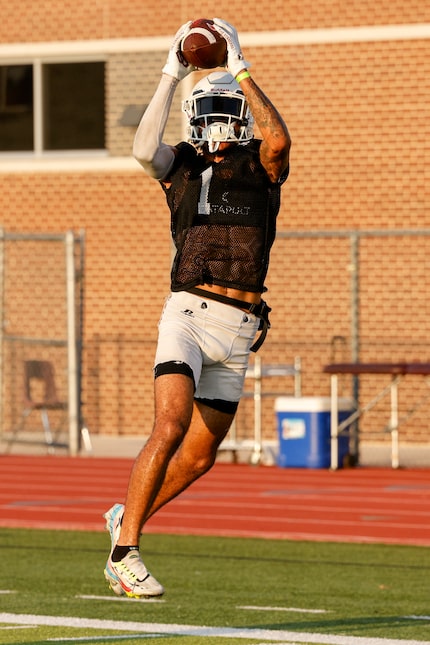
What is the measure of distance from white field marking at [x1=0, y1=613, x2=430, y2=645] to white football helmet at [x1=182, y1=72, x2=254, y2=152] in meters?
2.34

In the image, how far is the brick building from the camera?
22172mm

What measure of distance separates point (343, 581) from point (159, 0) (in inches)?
592

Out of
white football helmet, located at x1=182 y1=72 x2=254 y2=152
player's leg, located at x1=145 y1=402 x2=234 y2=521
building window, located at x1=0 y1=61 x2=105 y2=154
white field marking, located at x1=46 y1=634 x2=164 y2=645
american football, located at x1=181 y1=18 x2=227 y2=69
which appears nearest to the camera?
american football, located at x1=181 y1=18 x2=227 y2=69

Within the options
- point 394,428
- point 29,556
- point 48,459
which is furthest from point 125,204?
point 29,556

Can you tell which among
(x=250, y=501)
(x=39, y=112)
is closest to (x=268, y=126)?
(x=250, y=501)

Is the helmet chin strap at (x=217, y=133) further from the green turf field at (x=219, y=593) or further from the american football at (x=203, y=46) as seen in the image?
the green turf field at (x=219, y=593)

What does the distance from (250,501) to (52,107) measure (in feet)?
37.8

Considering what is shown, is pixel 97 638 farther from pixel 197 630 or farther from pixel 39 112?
pixel 39 112

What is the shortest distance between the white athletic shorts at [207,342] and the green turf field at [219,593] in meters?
1.24

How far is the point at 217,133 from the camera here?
7.66 metres

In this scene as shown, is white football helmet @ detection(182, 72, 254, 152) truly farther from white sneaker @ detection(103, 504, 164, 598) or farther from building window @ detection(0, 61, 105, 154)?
building window @ detection(0, 61, 105, 154)

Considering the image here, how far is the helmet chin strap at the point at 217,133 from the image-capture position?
301 inches

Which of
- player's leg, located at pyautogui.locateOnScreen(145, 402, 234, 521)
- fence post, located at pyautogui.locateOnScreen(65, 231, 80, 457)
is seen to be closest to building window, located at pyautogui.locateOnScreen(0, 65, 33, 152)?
fence post, located at pyautogui.locateOnScreen(65, 231, 80, 457)

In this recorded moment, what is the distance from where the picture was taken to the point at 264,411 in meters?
22.6
